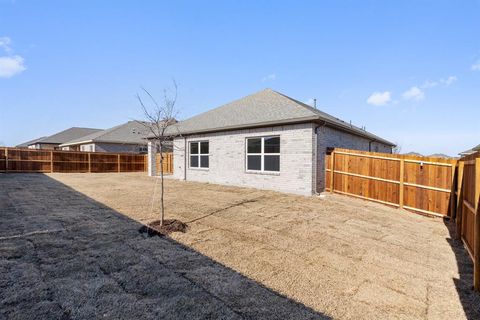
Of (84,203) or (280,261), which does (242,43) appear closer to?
(84,203)

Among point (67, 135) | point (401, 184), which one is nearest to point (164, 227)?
point (401, 184)

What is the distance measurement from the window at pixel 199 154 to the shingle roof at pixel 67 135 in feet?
102

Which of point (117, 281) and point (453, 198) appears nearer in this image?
point (117, 281)

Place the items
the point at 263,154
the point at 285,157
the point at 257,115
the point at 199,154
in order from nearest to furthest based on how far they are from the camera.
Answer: the point at 285,157
the point at 263,154
the point at 257,115
the point at 199,154

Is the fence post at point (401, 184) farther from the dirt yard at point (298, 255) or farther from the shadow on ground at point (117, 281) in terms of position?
the shadow on ground at point (117, 281)

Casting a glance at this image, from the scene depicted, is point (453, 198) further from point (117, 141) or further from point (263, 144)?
point (117, 141)

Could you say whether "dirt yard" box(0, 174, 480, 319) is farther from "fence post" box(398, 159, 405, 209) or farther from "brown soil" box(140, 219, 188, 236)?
"fence post" box(398, 159, 405, 209)

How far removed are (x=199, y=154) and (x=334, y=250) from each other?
1161cm

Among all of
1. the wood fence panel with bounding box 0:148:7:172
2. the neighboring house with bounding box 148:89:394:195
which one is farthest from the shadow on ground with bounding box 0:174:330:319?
the wood fence panel with bounding box 0:148:7:172

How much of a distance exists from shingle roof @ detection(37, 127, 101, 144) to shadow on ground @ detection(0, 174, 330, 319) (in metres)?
38.3

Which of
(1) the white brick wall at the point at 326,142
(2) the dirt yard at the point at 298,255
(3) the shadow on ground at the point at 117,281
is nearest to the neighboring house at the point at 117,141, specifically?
(2) the dirt yard at the point at 298,255

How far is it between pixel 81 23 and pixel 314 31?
34.5ft

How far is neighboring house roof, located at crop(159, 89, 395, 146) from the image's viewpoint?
11.1 meters

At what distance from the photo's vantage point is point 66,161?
931 inches
